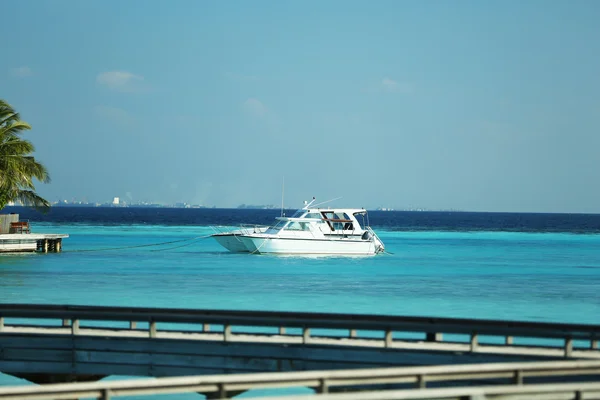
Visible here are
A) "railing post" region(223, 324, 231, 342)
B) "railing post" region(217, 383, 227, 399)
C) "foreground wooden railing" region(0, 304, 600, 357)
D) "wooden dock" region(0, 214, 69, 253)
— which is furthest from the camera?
"wooden dock" region(0, 214, 69, 253)

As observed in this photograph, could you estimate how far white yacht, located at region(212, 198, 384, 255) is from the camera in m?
58.2

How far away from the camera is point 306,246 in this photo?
191 feet

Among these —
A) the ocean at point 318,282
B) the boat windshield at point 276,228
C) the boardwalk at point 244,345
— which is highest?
the boat windshield at point 276,228

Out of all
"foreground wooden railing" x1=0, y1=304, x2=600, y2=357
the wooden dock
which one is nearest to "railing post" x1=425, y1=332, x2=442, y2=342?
"foreground wooden railing" x1=0, y1=304, x2=600, y2=357

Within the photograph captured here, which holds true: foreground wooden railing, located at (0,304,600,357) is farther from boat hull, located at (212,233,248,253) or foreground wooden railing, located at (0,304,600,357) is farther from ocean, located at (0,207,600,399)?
boat hull, located at (212,233,248,253)

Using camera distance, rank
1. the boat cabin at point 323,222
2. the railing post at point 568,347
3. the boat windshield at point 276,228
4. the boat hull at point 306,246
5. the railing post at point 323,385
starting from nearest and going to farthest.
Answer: the railing post at point 323,385 → the railing post at point 568,347 → the boat hull at point 306,246 → the boat cabin at point 323,222 → the boat windshield at point 276,228

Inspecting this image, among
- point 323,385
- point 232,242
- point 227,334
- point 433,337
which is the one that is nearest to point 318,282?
point 232,242

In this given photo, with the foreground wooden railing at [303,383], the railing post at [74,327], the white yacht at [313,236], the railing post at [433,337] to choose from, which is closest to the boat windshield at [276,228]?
the white yacht at [313,236]

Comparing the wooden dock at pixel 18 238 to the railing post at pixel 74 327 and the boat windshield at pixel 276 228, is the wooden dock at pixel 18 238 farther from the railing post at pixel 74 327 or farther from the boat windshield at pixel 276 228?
the railing post at pixel 74 327

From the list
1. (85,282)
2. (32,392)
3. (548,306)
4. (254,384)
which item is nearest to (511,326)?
(254,384)

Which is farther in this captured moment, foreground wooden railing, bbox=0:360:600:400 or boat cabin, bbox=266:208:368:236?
boat cabin, bbox=266:208:368:236

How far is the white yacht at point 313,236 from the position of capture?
191ft

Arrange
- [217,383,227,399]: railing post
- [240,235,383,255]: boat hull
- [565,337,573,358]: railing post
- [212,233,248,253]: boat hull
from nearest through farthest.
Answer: [217,383,227,399]: railing post, [565,337,573,358]: railing post, [240,235,383,255]: boat hull, [212,233,248,253]: boat hull

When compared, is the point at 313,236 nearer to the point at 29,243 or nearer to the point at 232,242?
the point at 232,242
